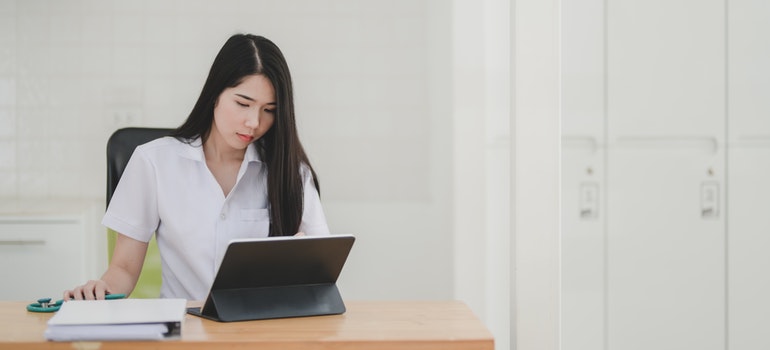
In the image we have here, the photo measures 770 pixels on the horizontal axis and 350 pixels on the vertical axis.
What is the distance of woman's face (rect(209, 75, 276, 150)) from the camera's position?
6.52ft

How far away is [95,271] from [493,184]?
5.45 feet

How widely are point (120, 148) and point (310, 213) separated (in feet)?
1.74

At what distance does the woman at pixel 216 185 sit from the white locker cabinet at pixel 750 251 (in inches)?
50.6

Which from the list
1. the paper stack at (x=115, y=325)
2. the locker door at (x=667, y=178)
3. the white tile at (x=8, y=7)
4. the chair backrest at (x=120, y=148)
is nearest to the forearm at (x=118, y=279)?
the chair backrest at (x=120, y=148)

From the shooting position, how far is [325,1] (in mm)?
3629

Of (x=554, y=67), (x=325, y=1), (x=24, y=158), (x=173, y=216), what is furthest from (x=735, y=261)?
(x=24, y=158)

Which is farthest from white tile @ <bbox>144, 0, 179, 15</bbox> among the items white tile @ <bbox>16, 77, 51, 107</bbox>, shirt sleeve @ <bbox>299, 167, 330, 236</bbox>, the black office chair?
shirt sleeve @ <bbox>299, 167, 330, 236</bbox>

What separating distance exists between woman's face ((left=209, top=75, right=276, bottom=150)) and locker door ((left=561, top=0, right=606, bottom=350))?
118 centimetres

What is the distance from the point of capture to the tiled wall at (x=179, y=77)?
356cm

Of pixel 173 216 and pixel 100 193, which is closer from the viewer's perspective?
pixel 173 216

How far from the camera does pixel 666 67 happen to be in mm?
2574

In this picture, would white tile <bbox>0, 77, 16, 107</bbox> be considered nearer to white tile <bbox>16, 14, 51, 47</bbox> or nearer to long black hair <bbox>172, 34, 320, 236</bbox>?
white tile <bbox>16, 14, 51, 47</bbox>

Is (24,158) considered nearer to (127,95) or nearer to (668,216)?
(127,95)

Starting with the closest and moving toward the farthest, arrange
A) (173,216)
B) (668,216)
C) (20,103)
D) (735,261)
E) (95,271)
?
(173,216) → (735,261) → (668,216) → (95,271) → (20,103)
